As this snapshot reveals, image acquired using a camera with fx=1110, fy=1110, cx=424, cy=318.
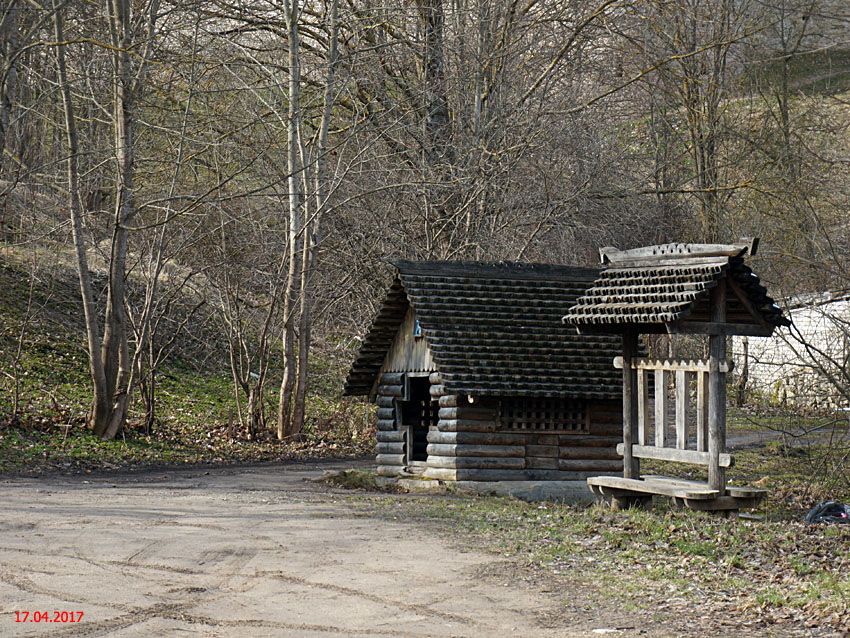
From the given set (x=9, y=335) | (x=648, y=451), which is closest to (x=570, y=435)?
(x=648, y=451)

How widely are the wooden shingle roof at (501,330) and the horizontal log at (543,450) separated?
1.05m

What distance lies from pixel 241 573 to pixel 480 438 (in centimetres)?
765

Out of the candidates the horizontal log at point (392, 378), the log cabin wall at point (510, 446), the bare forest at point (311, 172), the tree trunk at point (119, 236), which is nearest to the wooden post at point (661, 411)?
the log cabin wall at point (510, 446)

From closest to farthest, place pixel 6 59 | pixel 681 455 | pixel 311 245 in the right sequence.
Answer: pixel 681 455 → pixel 6 59 → pixel 311 245

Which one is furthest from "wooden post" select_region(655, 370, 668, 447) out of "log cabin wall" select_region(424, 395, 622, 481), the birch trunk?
the birch trunk

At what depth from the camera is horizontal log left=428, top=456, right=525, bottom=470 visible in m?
17.0

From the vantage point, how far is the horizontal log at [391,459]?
730 inches

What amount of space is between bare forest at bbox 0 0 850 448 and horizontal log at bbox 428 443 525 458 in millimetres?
6934

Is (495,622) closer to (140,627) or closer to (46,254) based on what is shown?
(140,627)

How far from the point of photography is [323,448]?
23.7m

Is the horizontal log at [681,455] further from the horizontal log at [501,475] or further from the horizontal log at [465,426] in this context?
the horizontal log at [465,426]

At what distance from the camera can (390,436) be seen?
18734mm

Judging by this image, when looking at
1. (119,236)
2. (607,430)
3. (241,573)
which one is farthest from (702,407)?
(119,236)

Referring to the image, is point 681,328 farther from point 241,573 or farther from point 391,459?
point 241,573
